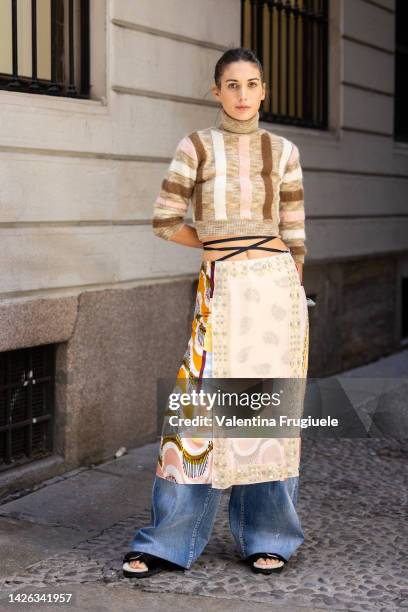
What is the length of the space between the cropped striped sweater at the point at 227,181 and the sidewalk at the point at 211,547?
1312mm

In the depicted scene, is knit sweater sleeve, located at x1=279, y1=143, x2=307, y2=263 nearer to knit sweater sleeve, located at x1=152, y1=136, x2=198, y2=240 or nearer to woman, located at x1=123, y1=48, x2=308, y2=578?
woman, located at x1=123, y1=48, x2=308, y2=578

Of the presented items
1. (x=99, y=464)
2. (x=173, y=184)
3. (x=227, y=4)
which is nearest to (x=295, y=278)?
(x=173, y=184)

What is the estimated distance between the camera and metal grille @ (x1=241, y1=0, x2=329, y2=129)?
8031mm

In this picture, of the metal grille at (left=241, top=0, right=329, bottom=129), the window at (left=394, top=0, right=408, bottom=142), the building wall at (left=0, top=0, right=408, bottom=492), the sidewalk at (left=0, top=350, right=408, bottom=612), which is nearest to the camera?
the sidewalk at (left=0, top=350, right=408, bottom=612)

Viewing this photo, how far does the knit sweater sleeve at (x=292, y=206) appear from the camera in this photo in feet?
13.6

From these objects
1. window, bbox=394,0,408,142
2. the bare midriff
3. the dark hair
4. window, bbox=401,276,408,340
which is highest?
window, bbox=394,0,408,142

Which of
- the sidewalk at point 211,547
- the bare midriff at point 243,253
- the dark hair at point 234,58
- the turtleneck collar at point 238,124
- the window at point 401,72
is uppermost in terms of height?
the window at point 401,72

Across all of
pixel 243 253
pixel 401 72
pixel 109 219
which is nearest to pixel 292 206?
pixel 243 253

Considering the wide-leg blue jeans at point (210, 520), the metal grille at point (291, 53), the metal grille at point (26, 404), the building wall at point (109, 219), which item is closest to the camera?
the wide-leg blue jeans at point (210, 520)

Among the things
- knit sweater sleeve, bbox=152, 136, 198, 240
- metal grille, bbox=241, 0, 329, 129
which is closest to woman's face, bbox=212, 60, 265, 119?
knit sweater sleeve, bbox=152, 136, 198, 240

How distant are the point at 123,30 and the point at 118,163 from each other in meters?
0.73

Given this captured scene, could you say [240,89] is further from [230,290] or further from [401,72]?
[401,72]

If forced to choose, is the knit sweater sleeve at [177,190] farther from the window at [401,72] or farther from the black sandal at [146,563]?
the window at [401,72]

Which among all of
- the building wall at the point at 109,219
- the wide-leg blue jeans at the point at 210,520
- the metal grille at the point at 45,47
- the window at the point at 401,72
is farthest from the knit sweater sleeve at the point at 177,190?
the window at the point at 401,72
